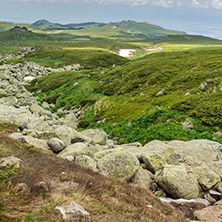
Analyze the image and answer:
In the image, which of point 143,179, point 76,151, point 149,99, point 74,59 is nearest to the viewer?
point 143,179

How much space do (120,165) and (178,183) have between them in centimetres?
390

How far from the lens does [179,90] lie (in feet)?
115

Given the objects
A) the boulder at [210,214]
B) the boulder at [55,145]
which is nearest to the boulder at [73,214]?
the boulder at [210,214]

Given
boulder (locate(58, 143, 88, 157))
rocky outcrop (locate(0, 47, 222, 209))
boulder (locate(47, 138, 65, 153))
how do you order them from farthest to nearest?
boulder (locate(47, 138, 65, 153)) → boulder (locate(58, 143, 88, 157)) → rocky outcrop (locate(0, 47, 222, 209))

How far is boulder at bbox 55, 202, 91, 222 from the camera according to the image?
6.88 metres

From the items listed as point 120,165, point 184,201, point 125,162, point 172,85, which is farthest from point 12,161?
point 172,85

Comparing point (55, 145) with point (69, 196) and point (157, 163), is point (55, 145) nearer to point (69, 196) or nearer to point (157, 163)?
point (69, 196)

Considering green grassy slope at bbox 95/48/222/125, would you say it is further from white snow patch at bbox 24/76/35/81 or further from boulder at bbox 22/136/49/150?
white snow patch at bbox 24/76/35/81

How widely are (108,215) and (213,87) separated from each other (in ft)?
94.8

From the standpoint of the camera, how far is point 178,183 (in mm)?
11469

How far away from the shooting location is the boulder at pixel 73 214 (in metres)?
6.88

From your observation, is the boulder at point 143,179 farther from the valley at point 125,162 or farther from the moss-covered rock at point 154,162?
the moss-covered rock at point 154,162

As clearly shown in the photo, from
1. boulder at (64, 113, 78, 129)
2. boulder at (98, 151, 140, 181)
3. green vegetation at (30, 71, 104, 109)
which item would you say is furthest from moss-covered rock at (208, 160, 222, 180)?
green vegetation at (30, 71, 104, 109)

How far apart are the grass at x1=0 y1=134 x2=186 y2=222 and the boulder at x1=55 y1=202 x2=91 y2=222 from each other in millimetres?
272
